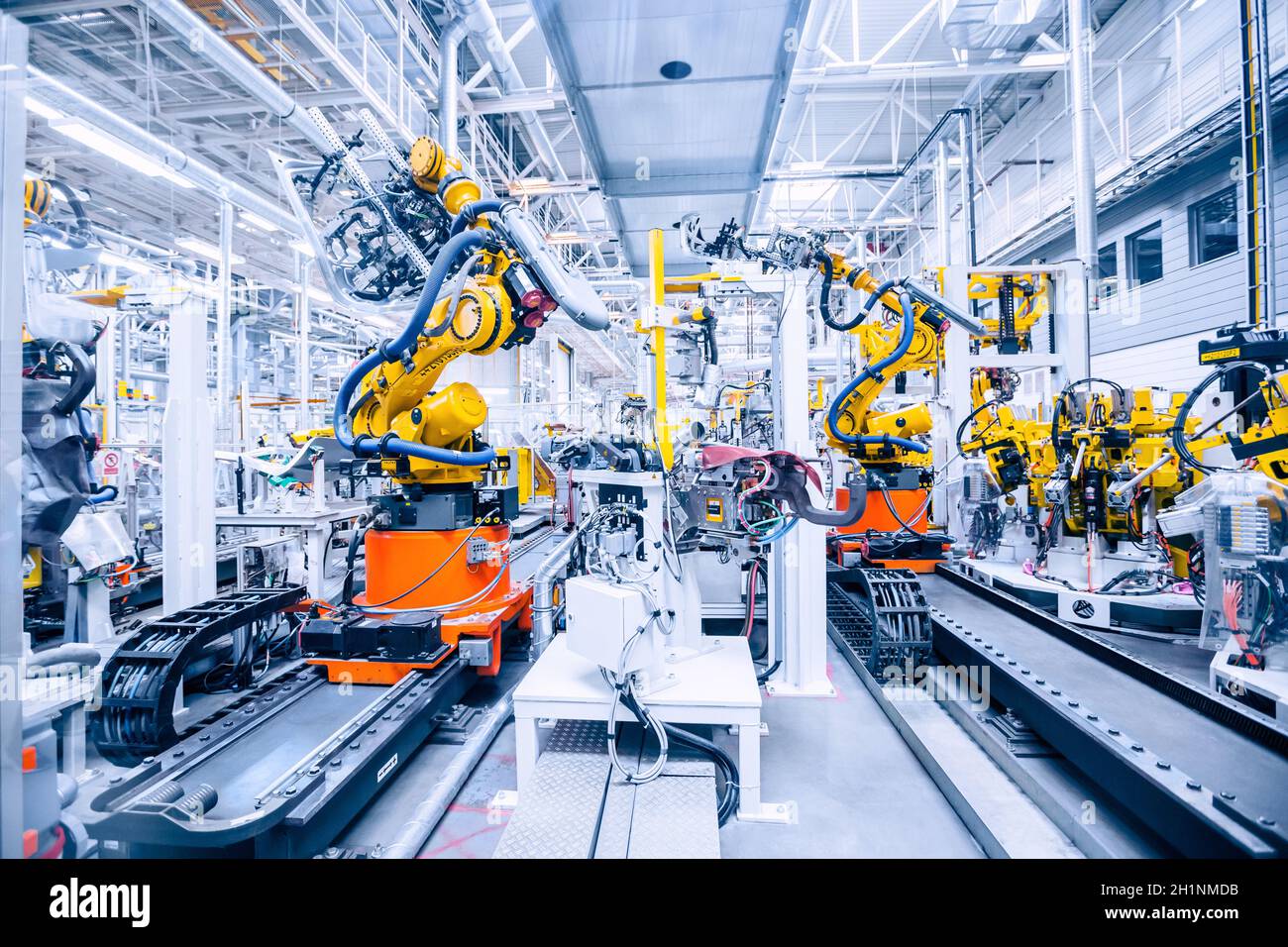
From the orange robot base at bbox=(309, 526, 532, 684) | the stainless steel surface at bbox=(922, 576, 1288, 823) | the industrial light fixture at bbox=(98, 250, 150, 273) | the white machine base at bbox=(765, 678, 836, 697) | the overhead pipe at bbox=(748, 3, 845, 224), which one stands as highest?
the overhead pipe at bbox=(748, 3, 845, 224)

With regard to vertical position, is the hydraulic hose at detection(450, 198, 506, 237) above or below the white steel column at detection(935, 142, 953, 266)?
below

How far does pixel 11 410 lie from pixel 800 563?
10.9ft

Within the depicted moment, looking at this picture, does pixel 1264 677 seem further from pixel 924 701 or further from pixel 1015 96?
pixel 1015 96

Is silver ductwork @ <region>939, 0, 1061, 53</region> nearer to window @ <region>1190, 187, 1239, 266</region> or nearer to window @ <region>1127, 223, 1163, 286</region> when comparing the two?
window @ <region>1190, 187, 1239, 266</region>

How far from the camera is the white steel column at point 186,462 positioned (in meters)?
3.12

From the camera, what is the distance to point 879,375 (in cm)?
588

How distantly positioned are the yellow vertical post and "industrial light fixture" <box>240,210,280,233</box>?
20.0 ft

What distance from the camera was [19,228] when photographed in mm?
1175

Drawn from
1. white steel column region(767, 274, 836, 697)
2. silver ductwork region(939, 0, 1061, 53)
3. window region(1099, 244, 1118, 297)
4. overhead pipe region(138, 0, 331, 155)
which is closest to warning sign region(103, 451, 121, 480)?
overhead pipe region(138, 0, 331, 155)

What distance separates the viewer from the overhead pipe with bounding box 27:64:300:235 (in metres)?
4.33

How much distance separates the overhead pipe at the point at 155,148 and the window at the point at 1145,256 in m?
12.2

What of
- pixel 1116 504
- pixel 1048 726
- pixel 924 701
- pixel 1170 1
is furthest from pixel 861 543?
pixel 1170 1

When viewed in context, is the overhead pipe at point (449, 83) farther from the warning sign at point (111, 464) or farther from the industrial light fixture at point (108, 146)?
the warning sign at point (111, 464)

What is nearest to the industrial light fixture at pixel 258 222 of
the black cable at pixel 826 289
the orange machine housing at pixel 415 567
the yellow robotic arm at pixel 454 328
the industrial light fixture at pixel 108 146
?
the industrial light fixture at pixel 108 146
